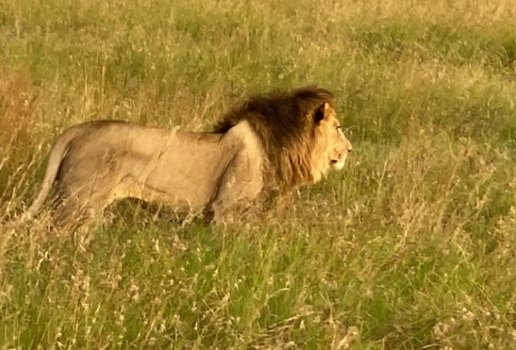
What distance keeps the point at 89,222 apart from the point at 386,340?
4.87 feet

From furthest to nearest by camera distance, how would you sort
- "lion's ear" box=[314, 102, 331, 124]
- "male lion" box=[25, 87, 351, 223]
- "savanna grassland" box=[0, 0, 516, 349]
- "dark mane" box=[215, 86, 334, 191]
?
1. "lion's ear" box=[314, 102, 331, 124]
2. "dark mane" box=[215, 86, 334, 191]
3. "male lion" box=[25, 87, 351, 223]
4. "savanna grassland" box=[0, 0, 516, 349]

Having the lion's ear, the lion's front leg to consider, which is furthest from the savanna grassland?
the lion's ear

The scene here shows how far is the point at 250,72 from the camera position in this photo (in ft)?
29.3

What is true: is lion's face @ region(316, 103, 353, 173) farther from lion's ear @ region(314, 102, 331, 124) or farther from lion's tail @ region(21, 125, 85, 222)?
lion's tail @ region(21, 125, 85, 222)

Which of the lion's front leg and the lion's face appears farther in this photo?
the lion's face

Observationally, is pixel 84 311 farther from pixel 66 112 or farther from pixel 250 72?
pixel 250 72

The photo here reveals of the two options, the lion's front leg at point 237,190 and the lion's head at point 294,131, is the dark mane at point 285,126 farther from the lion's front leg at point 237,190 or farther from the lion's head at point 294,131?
the lion's front leg at point 237,190

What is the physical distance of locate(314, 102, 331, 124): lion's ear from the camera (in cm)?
564

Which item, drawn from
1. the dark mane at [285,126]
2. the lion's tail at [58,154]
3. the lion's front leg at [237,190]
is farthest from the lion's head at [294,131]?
the lion's tail at [58,154]

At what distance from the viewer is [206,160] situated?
517cm

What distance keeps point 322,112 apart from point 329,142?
0.22m

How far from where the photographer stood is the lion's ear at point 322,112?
564 centimetres

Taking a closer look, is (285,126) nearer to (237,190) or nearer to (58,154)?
(237,190)

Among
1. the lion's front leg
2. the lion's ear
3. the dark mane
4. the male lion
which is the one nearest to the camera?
the male lion
